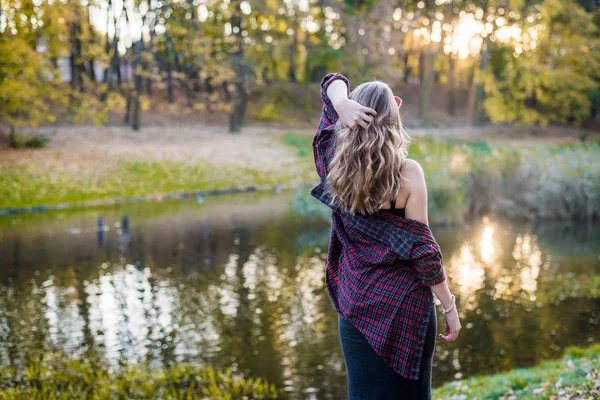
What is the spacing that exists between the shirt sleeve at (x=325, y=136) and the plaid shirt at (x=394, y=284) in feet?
1.03

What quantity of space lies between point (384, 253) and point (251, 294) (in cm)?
835

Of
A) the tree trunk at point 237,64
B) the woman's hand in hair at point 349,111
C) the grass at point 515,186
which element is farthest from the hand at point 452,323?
the tree trunk at point 237,64

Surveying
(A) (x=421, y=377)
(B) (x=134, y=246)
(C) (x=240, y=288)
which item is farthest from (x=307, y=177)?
(A) (x=421, y=377)

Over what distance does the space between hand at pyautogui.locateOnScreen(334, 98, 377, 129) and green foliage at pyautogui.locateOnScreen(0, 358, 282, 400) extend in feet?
15.7

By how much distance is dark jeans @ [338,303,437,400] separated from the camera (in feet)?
10.2

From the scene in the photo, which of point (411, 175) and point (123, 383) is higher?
point (411, 175)

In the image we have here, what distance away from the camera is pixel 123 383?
24.3 feet

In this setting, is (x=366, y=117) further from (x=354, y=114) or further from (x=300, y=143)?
(x=300, y=143)

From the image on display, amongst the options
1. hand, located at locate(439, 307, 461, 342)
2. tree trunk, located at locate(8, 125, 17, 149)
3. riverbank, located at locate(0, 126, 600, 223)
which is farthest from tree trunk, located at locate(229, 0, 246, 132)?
hand, located at locate(439, 307, 461, 342)

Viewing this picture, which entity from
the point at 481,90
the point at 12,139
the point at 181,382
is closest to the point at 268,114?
Answer: the point at 481,90

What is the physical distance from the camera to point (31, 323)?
31.7 feet

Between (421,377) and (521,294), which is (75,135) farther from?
(421,377)

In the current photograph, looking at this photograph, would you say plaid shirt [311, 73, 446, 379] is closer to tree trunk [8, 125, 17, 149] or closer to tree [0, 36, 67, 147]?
tree [0, 36, 67, 147]

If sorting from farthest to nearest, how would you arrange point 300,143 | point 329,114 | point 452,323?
point 300,143 → point 329,114 → point 452,323
